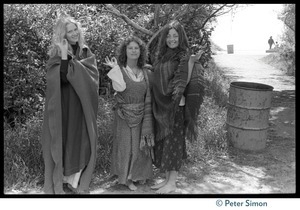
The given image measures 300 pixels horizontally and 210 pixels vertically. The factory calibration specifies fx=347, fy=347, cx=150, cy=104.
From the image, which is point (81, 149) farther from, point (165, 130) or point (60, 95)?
point (165, 130)

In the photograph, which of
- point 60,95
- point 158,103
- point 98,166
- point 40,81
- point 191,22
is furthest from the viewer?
point 191,22

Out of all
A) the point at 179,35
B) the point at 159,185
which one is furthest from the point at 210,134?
the point at 179,35

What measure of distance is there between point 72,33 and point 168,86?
1.12 meters

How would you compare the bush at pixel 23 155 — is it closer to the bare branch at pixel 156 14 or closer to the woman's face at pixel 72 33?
the woman's face at pixel 72 33

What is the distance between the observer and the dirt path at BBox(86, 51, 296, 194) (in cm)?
391

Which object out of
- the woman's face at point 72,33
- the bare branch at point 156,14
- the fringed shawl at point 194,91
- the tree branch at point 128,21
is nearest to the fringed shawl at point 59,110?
the woman's face at point 72,33

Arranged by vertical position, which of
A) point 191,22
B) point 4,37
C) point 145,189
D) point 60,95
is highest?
point 191,22

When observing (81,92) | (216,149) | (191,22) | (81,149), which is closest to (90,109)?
(81,92)

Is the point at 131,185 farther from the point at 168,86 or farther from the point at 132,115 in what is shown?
the point at 168,86

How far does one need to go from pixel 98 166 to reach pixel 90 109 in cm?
101

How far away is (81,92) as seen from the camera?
11.5ft

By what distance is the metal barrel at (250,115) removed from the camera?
475 centimetres

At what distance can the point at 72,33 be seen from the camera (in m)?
3.52

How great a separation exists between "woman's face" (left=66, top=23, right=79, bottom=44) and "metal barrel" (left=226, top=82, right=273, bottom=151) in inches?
94.6
